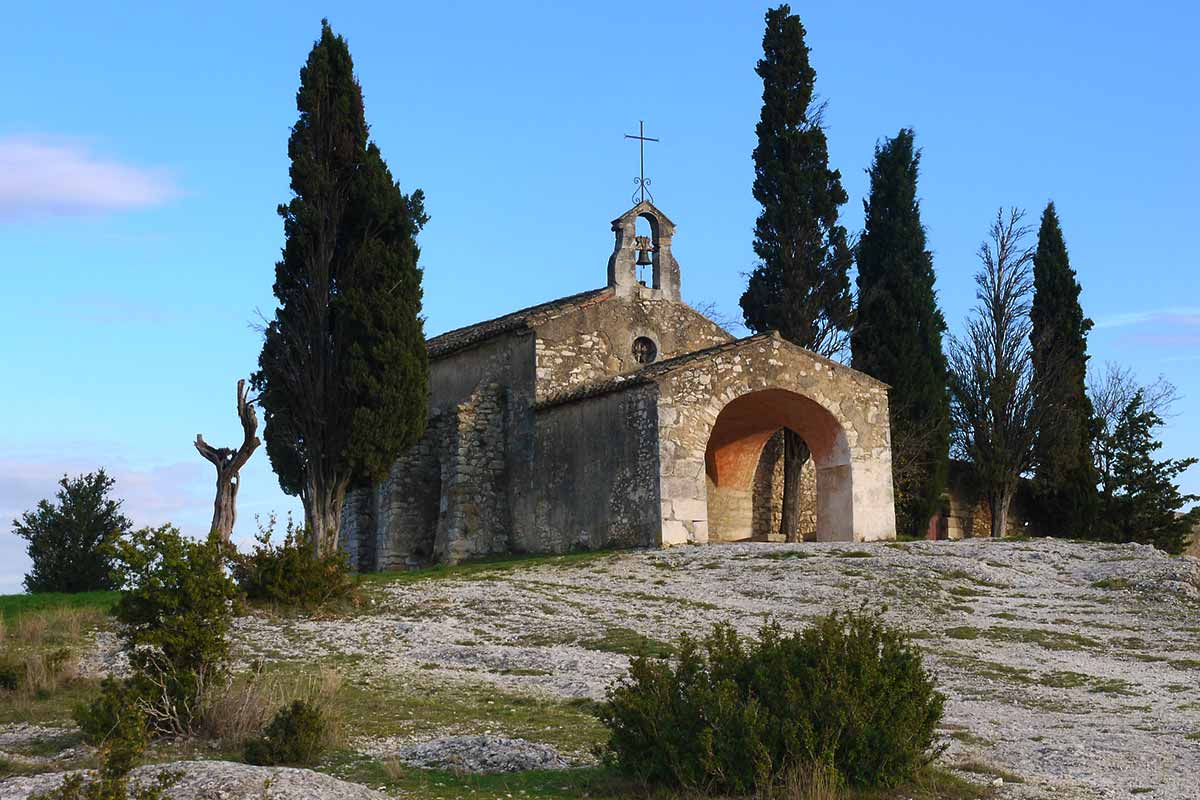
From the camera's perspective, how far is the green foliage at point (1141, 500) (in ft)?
121

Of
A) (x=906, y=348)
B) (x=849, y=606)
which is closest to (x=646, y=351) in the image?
(x=906, y=348)

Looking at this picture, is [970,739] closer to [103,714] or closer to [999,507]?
[103,714]

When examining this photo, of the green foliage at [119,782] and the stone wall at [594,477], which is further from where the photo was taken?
the stone wall at [594,477]

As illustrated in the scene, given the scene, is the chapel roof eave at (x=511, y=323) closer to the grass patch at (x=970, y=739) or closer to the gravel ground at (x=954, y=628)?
the gravel ground at (x=954, y=628)

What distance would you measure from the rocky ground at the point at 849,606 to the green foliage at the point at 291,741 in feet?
1.69

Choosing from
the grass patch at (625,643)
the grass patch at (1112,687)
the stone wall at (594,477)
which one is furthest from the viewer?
the stone wall at (594,477)

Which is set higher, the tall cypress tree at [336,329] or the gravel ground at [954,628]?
the tall cypress tree at [336,329]

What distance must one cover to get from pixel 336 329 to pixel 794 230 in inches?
466

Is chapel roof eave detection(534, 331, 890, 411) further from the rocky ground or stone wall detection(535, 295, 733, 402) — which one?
the rocky ground

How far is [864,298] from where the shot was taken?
33.5m

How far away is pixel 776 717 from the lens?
29.5ft

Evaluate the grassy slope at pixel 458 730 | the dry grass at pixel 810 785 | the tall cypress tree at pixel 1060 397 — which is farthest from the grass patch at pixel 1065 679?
the tall cypress tree at pixel 1060 397

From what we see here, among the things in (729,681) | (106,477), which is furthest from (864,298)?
(729,681)

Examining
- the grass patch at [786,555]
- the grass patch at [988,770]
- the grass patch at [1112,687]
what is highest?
the grass patch at [786,555]
